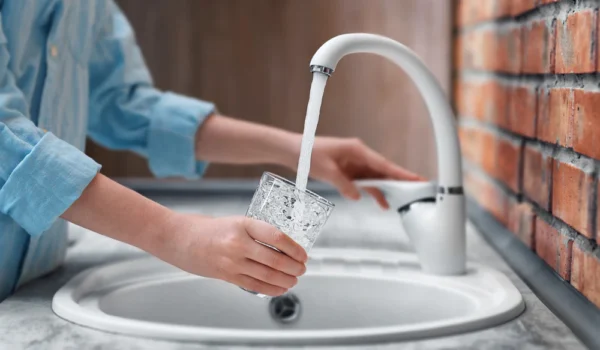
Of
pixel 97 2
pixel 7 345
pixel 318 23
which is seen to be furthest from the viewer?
pixel 318 23

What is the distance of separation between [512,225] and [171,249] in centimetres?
55

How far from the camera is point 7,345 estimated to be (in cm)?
68

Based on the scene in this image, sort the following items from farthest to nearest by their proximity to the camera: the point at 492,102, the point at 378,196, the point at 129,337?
the point at 492,102 < the point at 378,196 < the point at 129,337

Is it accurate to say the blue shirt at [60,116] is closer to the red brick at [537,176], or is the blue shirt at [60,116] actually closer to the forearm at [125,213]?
the forearm at [125,213]

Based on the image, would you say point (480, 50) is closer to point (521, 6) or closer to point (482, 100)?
point (482, 100)

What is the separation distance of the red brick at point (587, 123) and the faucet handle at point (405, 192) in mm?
245

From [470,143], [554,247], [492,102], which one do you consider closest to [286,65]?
[470,143]

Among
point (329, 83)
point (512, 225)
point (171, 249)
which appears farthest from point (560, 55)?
point (329, 83)

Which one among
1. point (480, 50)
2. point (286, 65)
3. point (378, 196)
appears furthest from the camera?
point (286, 65)

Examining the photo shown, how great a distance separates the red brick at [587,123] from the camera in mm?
708

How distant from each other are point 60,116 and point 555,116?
60 centimetres

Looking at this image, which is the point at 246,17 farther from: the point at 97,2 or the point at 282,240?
the point at 282,240

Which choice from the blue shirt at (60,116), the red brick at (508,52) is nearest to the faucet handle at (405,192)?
the red brick at (508,52)

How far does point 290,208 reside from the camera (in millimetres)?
722
